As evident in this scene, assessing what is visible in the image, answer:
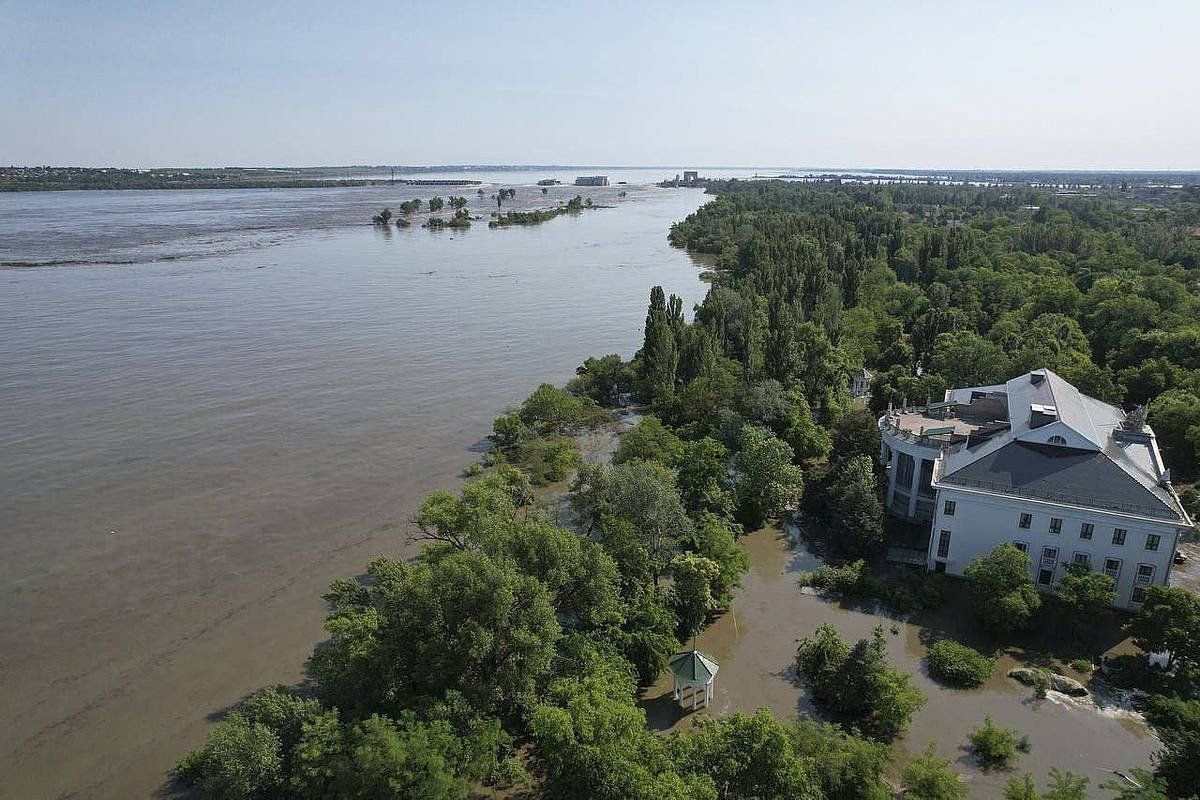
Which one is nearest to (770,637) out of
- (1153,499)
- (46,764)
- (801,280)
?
(1153,499)

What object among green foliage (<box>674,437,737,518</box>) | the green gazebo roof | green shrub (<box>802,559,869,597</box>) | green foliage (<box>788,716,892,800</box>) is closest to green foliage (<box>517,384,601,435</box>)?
green foliage (<box>674,437,737,518</box>)

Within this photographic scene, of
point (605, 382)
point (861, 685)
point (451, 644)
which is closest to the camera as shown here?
point (451, 644)

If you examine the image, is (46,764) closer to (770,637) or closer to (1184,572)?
(770,637)

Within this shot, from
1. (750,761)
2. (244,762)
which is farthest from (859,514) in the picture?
(244,762)

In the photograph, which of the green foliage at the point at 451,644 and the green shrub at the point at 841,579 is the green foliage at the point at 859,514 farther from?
the green foliage at the point at 451,644

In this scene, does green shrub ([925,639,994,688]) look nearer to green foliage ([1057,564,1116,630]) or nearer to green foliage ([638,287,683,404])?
green foliage ([1057,564,1116,630])

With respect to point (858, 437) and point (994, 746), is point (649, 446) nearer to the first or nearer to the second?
point (858, 437)
